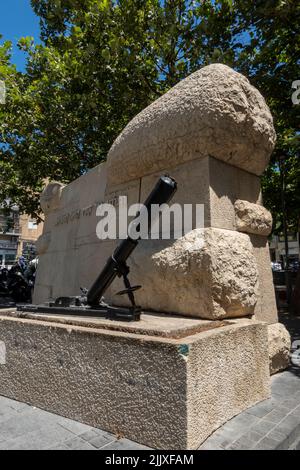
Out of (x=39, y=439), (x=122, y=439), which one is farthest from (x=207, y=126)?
(x=39, y=439)

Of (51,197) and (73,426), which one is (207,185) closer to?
(73,426)

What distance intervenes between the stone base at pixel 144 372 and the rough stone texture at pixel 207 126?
1.73 metres

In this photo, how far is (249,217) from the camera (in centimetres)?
329

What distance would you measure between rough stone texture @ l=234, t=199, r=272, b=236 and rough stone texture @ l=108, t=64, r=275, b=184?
47cm

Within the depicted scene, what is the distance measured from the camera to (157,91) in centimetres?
858

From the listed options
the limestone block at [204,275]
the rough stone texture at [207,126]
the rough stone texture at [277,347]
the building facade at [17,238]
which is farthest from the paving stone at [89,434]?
the building facade at [17,238]

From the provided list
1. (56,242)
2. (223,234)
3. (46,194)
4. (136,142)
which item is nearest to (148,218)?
(223,234)

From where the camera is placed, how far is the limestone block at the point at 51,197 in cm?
603

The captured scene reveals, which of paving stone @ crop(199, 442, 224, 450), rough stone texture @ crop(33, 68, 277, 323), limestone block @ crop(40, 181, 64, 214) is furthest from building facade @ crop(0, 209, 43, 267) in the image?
paving stone @ crop(199, 442, 224, 450)

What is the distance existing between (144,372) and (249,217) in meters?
1.96

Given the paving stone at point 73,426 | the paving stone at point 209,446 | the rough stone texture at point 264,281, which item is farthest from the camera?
the rough stone texture at point 264,281

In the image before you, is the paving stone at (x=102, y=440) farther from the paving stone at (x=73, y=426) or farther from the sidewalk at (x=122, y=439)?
the paving stone at (x=73, y=426)

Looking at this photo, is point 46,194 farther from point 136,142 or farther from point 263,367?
point 263,367

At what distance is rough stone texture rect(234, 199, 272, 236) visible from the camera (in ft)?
10.8
